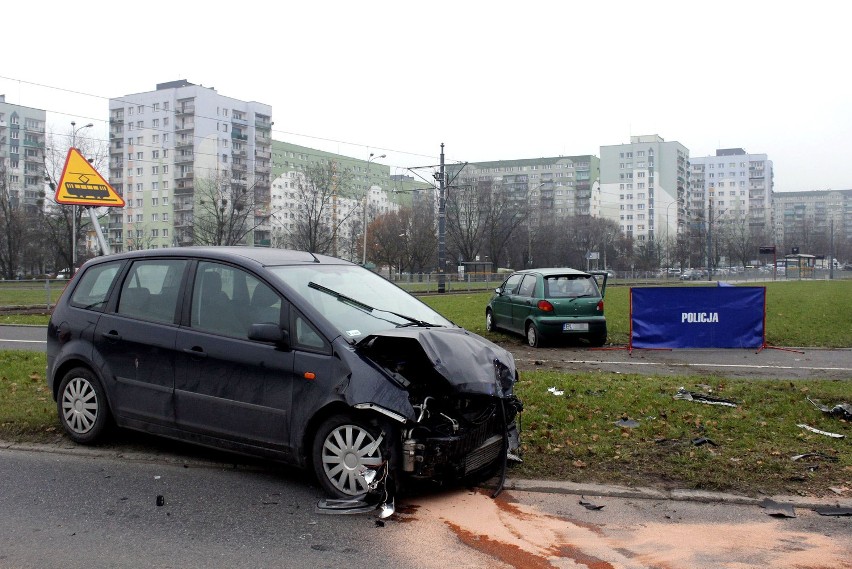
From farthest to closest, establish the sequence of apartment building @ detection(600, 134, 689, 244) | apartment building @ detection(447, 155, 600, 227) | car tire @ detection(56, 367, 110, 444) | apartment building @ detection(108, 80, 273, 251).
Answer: apartment building @ detection(447, 155, 600, 227)
apartment building @ detection(600, 134, 689, 244)
apartment building @ detection(108, 80, 273, 251)
car tire @ detection(56, 367, 110, 444)

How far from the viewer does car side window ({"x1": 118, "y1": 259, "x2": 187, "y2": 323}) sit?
589 centimetres

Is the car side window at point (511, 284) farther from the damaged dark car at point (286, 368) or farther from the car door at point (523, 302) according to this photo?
the damaged dark car at point (286, 368)

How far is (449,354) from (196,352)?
2.02 m

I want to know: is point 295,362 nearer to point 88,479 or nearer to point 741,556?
point 88,479

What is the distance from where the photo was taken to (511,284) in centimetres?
1603

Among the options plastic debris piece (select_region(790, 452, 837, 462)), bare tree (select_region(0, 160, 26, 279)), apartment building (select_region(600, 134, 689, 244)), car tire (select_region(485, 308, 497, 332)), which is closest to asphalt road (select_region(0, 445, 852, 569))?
plastic debris piece (select_region(790, 452, 837, 462))

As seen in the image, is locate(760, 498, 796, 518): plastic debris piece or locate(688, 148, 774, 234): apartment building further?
locate(688, 148, 774, 234): apartment building

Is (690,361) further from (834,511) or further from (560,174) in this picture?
(560,174)

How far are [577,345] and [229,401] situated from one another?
1063 cm

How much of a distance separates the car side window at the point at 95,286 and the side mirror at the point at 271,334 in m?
1.98

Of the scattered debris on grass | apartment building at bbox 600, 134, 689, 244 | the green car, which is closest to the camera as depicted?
the scattered debris on grass

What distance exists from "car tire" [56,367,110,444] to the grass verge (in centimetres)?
39

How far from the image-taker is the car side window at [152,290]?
5.89 m

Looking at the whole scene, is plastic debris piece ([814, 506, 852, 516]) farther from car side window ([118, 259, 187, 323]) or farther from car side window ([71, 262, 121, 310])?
car side window ([71, 262, 121, 310])
